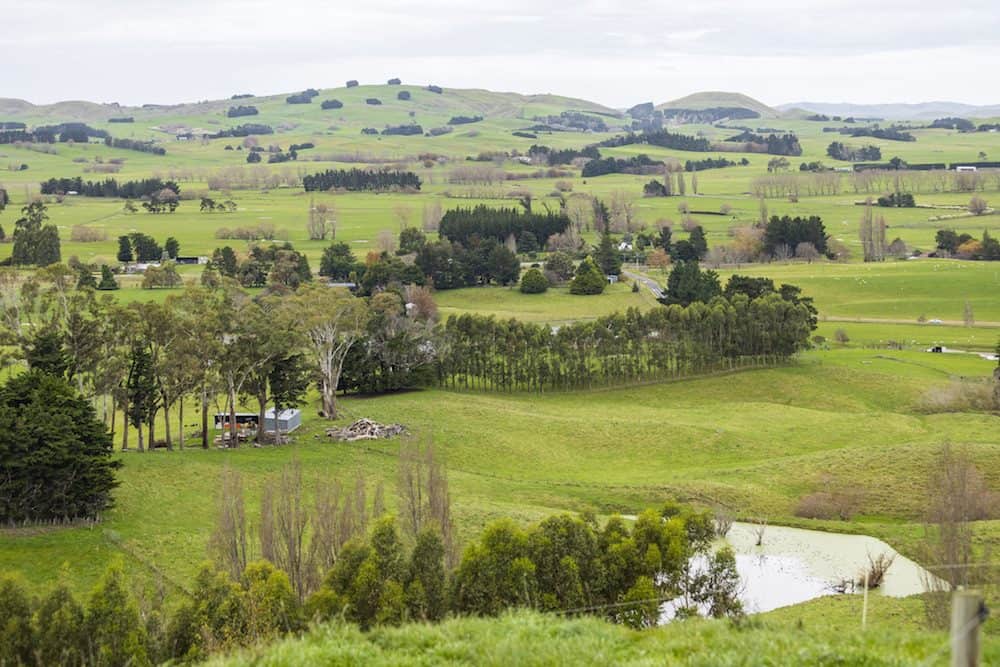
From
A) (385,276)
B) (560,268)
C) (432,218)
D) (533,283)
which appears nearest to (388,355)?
(385,276)

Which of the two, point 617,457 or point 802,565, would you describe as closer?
point 802,565

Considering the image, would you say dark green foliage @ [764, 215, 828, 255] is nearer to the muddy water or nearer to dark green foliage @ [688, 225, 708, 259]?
dark green foliage @ [688, 225, 708, 259]

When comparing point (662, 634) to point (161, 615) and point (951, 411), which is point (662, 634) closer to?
point (161, 615)

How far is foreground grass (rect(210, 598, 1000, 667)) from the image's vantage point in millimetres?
15523

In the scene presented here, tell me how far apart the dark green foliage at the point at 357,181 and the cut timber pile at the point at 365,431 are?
145 meters

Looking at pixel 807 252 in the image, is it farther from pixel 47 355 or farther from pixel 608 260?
pixel 47 355

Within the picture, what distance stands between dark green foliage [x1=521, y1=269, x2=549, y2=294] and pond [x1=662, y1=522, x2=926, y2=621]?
2432 inches

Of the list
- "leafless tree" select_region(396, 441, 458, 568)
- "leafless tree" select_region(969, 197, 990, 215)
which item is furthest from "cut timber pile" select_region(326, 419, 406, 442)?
"leafless tree" select_region(969, 197, 990, 215)

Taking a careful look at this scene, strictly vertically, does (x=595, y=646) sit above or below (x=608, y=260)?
below

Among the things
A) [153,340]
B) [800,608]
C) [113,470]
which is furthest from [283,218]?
[800,608]

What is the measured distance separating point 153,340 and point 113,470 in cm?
989

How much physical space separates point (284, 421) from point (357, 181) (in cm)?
14790

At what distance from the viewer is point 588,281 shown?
98500 millimetres

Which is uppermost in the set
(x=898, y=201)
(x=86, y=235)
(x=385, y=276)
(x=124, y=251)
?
(x=898, y=201)
